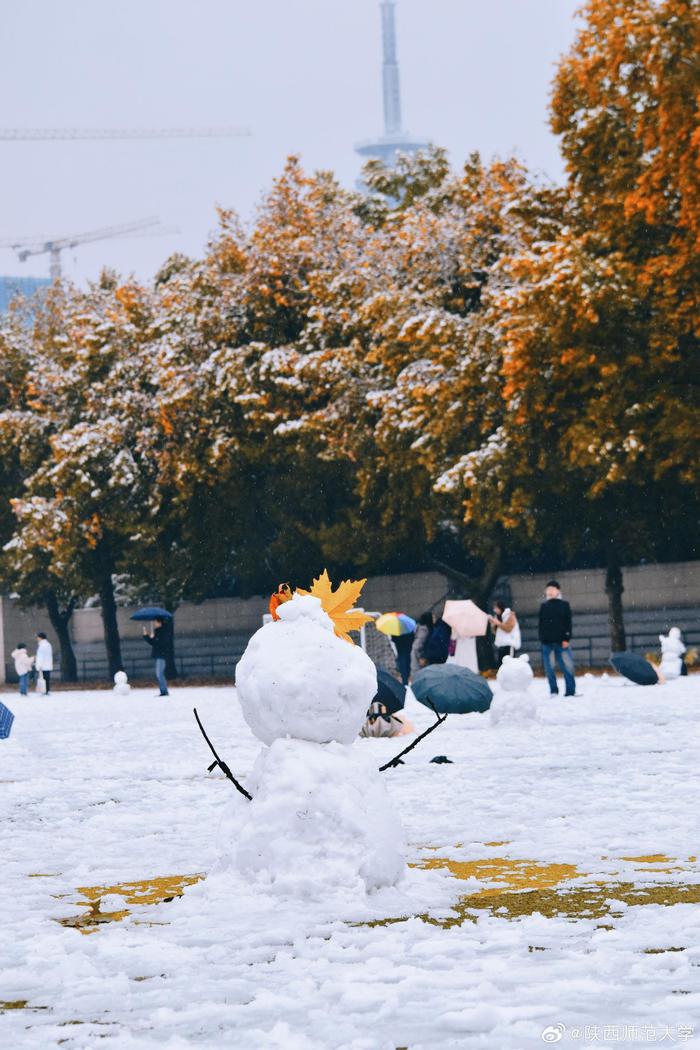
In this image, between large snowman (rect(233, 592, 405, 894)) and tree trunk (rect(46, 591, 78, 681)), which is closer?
large snowman (rect(233, 592, 405, 894))

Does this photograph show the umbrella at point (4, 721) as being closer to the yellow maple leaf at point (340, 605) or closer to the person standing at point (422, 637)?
the person standing at point (422, 637)

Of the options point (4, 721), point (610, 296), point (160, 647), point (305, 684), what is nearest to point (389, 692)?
point (4, 721)

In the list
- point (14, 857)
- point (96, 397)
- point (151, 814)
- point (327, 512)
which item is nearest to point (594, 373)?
point (327, 512)

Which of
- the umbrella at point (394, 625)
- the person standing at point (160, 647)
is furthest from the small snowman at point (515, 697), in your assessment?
the person standing at point (160, 647)

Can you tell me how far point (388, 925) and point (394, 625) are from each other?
843 inches

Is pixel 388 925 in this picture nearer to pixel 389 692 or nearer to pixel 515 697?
pixel 389 692

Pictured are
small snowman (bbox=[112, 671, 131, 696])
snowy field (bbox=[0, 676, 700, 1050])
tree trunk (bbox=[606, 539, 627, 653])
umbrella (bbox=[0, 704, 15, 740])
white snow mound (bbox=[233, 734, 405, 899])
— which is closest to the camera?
snowy field (bbox=[0, 676, 700, 1050])

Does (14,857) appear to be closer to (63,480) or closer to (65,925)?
(65,925)

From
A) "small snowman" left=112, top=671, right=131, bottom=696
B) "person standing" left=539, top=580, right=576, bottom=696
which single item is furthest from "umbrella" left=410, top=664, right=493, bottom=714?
"small snowman" left=112, top=671, right=131, bottom=696

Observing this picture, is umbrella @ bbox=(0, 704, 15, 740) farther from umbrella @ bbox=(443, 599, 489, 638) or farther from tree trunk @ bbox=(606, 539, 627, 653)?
tree trunk @ bbox=(606, 539, 627, 653)

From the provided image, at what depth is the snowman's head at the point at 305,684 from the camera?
851 centimetres

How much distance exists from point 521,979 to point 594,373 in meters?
25.9

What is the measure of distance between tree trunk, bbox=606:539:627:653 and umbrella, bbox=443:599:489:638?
8153 mm

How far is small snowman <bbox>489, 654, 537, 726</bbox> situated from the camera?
19578 millimetres
